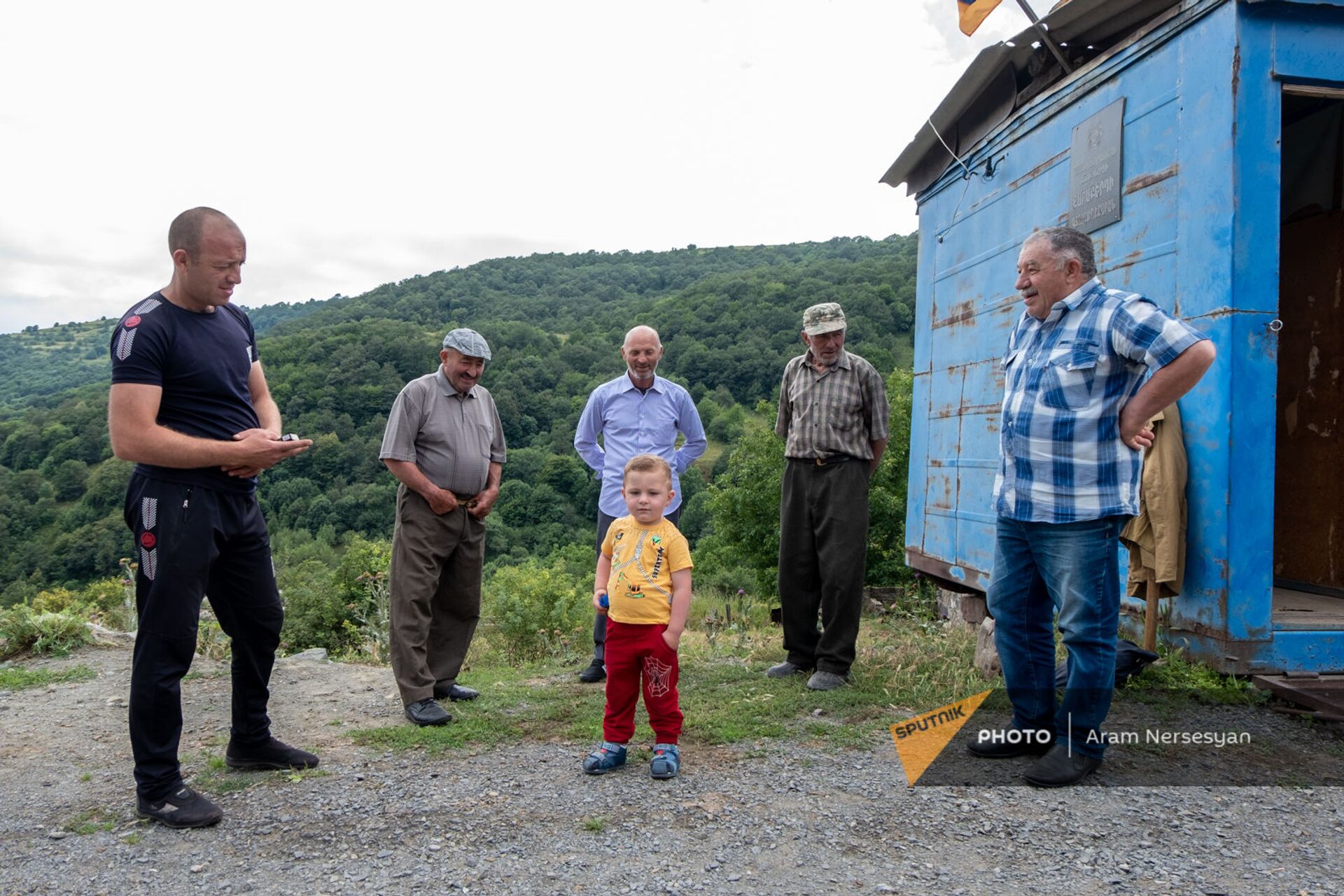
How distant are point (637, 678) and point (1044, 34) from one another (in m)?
4.57

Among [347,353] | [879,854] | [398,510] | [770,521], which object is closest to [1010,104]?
[398,510]

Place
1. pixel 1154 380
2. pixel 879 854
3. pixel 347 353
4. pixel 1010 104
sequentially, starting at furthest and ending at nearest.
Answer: pixel 347 353 < pixel 1010 104 < pixel 1154 380 < pixel 879 854

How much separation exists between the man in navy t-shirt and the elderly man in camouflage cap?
8.57 ft

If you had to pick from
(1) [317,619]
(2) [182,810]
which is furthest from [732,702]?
(1) [317,619]

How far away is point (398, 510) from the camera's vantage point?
14.1 ft

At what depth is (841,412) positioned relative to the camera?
4.57 meters

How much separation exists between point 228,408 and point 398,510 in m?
1.27

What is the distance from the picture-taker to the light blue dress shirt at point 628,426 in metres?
5.04

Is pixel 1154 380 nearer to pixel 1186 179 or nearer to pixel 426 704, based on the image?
pixel 1186 179

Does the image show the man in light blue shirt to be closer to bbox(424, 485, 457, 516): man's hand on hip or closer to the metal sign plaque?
bbox(424, 485, 457, 516): man's hand on hip

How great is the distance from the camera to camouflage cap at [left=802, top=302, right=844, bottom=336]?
4.57 meters

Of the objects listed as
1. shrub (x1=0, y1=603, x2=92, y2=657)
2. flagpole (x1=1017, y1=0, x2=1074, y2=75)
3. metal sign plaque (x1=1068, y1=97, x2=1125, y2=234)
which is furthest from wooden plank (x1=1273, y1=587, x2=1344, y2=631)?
shrub (x1=0, y1=603, x2=92, y2=657)

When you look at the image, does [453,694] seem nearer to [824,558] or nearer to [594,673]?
[594,673]

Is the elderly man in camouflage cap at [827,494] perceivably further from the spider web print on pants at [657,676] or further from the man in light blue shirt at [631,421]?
the spider web print on pants at [657,676]
